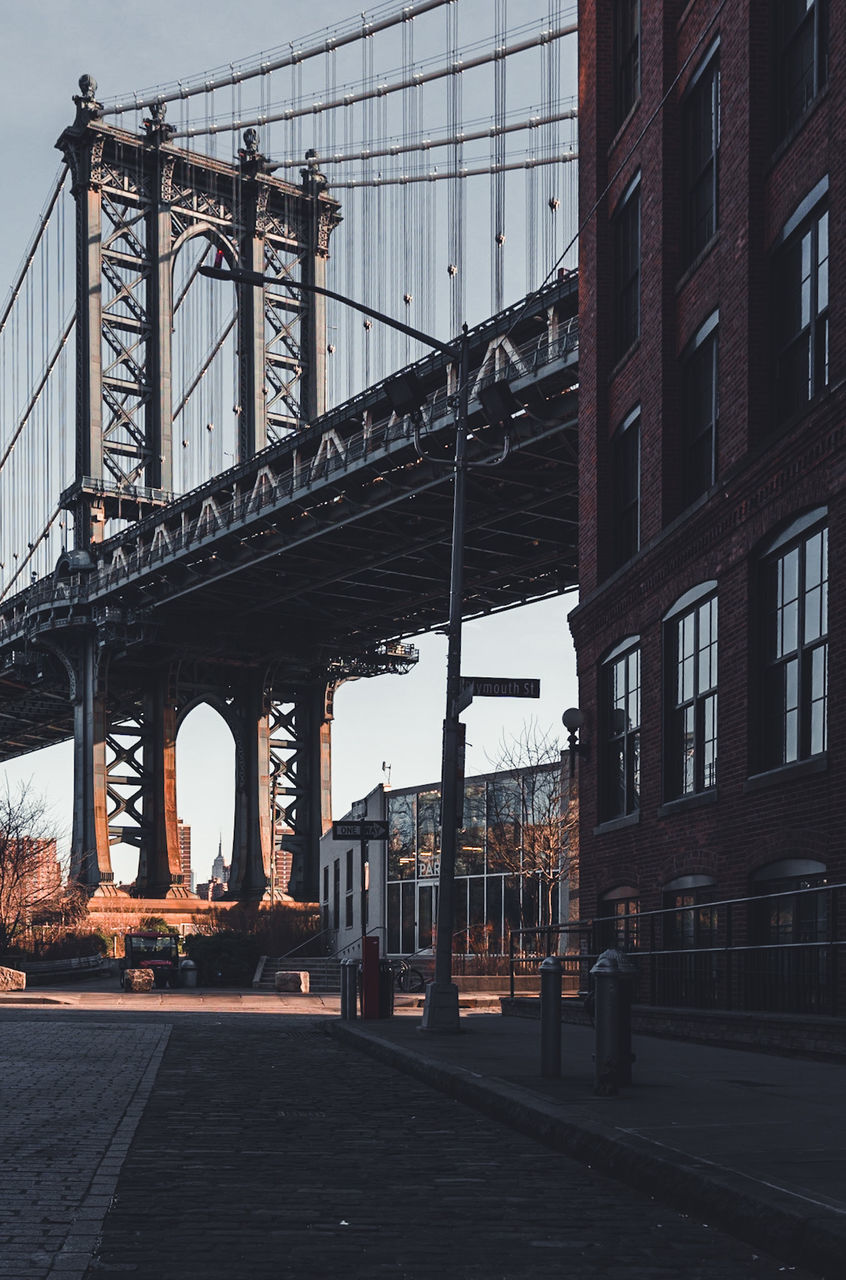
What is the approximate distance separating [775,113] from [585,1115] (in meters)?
14.1

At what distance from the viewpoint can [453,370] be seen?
4741cm

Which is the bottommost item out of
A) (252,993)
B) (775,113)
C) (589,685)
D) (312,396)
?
(252,993)

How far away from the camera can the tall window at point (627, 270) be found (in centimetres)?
2636

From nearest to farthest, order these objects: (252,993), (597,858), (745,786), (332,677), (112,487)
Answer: (745,786) → (597,858) → (252,993) → (112,487) → (332,677)

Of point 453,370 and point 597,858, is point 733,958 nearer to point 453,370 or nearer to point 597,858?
point 597,858

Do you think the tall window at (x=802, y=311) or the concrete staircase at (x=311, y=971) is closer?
the tall window at (x=802, y=311)

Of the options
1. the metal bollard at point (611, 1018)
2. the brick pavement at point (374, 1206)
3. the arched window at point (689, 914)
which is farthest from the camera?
the arched window at point (689, 914)

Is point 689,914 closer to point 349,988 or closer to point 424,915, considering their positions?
point 349,988

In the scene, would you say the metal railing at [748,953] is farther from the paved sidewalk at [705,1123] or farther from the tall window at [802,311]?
the tall window at [802,311]

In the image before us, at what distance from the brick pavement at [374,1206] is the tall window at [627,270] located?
15981 mm

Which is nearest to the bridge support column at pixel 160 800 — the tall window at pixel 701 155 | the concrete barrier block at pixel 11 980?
the concrete barrier block at pixel 11 980

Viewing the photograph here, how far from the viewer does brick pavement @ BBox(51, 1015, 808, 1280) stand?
265 inches

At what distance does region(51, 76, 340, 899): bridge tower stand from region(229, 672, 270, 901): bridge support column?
0.08m

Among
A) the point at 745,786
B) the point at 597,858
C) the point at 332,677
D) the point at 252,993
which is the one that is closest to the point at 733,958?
the point at 745,786
